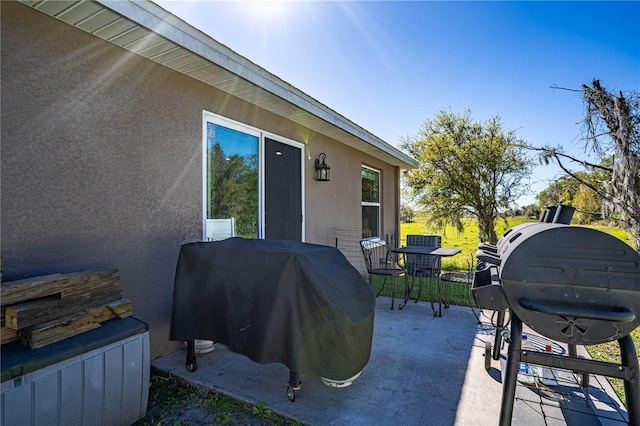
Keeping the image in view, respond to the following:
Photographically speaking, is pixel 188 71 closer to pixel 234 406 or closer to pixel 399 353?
pixel 234 406

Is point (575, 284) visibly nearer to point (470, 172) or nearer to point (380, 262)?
point (380, 262)

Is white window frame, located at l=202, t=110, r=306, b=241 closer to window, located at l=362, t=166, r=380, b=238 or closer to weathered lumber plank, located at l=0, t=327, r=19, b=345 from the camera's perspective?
weathered lumber plank, located at l=0, t=327, r=19, b=345

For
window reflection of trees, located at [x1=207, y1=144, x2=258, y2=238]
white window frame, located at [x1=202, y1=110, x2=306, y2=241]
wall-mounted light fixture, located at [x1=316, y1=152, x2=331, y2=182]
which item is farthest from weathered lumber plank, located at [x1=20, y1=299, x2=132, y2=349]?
wall-mounted light fixture, located at [x1=316, y1=152, x2=331, y2=182]

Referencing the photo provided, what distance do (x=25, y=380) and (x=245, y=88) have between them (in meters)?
2.90

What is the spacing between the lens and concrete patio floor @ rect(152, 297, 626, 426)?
2.06 m

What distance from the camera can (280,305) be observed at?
2.09 m

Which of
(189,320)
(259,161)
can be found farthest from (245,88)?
(189,320)

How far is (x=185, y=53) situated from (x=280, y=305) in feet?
7.07

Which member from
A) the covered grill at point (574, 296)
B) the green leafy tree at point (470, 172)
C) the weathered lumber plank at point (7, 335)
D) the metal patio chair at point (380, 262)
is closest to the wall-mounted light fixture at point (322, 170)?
the metal patio chair at point (380, 262)

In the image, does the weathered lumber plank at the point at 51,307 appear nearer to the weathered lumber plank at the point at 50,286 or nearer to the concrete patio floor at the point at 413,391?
the weathered lumber plank at the point at 50,286

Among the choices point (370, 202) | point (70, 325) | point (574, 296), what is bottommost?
point (70, 325)

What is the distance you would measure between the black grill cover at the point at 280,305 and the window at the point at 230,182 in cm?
105

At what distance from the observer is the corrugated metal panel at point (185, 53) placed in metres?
2.14

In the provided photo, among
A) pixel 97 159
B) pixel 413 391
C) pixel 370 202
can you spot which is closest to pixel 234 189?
pixel 97 159
